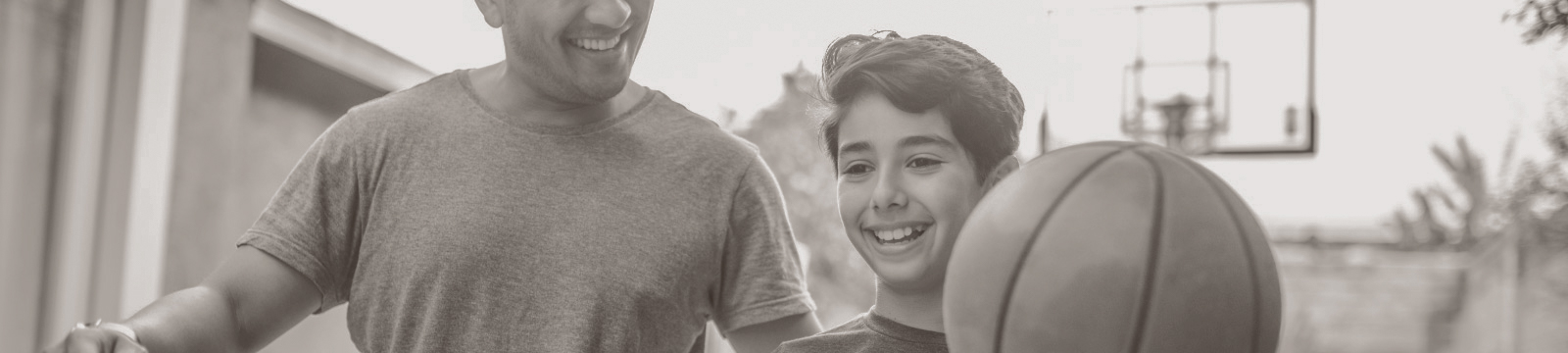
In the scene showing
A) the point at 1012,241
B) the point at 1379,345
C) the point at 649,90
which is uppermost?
the point at 649,90

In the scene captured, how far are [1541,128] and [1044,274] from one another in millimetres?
5486

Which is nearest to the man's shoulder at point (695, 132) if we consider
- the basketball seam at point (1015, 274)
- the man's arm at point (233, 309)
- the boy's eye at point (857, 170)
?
the boy's eye at point (857, 170)

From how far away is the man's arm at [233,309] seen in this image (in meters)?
2.10

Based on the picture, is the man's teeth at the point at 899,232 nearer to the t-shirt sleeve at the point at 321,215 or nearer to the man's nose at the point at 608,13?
the man's nose at the point at 608,13

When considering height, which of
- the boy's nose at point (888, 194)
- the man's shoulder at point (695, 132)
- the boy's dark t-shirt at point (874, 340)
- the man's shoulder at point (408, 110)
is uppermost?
the man's shoulder at point (408, 110)

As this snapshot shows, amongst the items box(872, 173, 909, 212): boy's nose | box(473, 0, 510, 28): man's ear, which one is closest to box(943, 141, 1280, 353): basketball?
box(872, 173, 909, 212): boy's nose

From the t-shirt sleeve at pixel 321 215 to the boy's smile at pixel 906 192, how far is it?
853mm

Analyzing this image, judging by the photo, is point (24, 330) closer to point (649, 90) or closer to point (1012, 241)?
point (649, 90)

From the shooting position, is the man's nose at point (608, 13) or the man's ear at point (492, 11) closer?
the man's nose at point (608, 13)

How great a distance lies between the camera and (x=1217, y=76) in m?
9.27

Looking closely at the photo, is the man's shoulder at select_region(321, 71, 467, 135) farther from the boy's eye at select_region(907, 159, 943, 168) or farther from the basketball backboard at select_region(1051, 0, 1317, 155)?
the basketball backboard at select_region(1051, 0, 1317, 155)

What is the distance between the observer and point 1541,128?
20.1 feet

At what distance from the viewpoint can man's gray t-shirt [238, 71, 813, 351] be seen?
2.29 meters

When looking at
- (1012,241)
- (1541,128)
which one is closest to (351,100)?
(1012,241)
